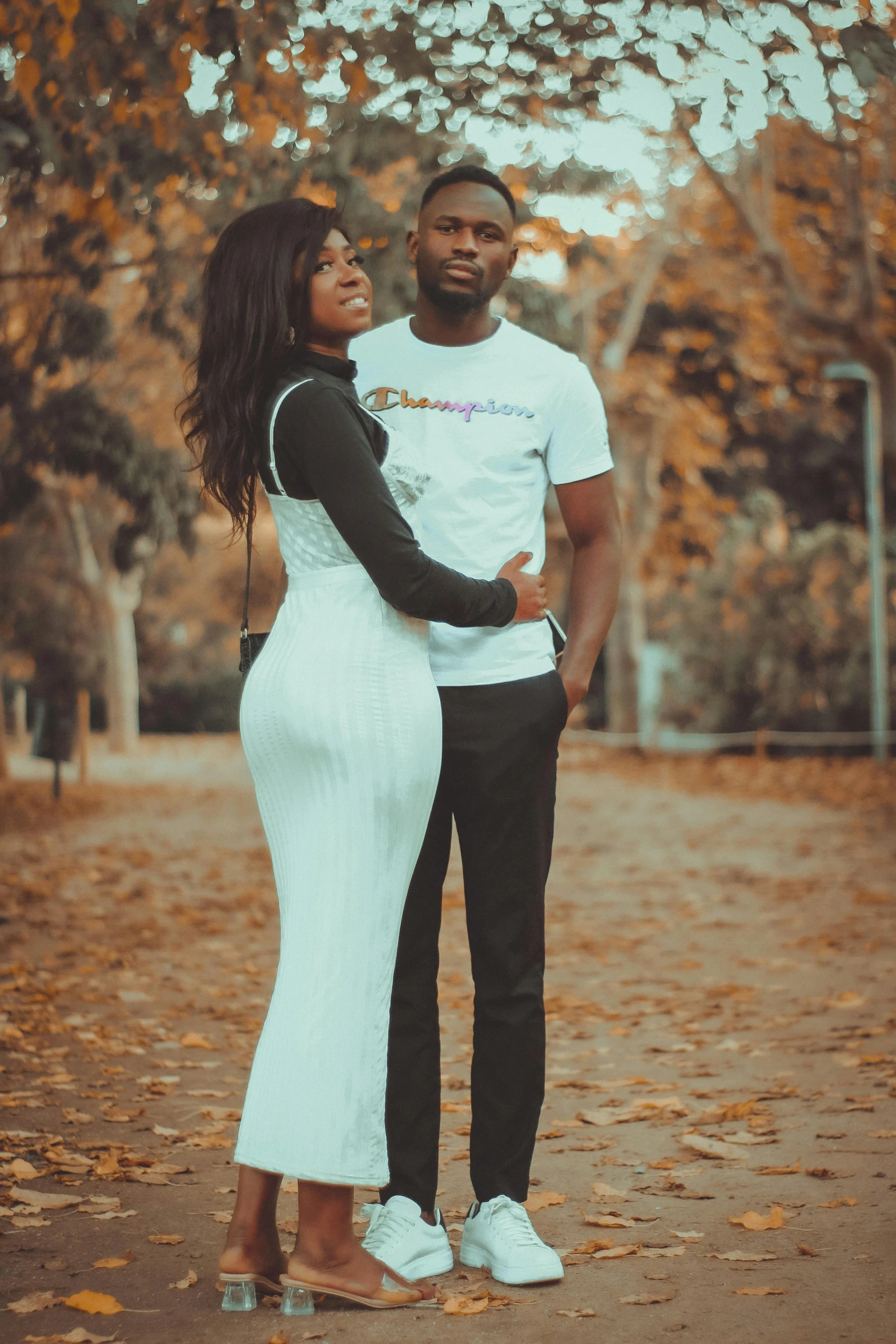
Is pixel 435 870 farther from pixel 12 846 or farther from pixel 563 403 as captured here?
pixel 12 846

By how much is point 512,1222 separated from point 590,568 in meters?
1.47

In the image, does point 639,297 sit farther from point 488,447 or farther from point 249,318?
point 249,318

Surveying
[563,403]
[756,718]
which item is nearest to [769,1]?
[563,403]

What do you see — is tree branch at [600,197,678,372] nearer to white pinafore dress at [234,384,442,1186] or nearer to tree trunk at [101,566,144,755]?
tree trunk at [101,566,144,755]

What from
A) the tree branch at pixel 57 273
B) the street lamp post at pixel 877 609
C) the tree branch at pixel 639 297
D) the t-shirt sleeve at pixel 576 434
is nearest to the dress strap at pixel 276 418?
the t-shirt sleeve at pixel 576 434

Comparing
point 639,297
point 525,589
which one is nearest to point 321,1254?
point 525,589

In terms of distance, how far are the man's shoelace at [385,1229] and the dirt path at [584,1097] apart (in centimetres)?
15

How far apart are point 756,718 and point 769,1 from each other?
1849 centimetres

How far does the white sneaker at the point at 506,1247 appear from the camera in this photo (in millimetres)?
3098

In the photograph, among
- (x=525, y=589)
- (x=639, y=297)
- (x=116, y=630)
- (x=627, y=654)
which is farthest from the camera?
(x=116, y=630)

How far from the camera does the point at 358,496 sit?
279cm

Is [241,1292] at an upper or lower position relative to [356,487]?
lower

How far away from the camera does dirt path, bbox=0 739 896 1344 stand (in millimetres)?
2988

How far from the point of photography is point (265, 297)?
2.91 meters
